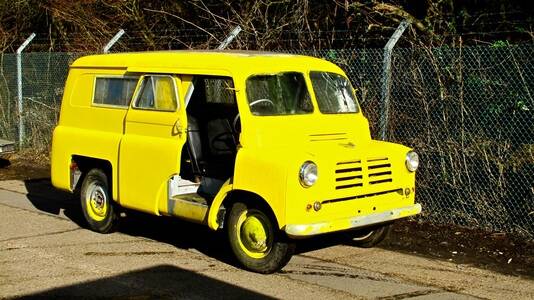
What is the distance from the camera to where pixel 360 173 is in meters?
6.72

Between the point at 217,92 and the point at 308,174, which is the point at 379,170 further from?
the point at 217,92

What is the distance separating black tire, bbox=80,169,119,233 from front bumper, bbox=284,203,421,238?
109 inches

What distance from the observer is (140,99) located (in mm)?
7871

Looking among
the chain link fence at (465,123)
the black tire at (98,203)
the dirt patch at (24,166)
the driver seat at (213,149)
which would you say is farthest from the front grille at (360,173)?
the dirt patch at (24,166)

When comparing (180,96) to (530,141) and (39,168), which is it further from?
(39,168)

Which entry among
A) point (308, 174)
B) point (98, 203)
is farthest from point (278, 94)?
point (98, 203)

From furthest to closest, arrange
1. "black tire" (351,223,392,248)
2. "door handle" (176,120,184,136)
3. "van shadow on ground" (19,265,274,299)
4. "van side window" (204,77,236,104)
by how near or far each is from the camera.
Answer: "van side window" (204,77,236,104) < "black tire" (351,223,392,248) < "door handle" (176,120,184,136) < "van shadow on ground" (19,265,274,299)

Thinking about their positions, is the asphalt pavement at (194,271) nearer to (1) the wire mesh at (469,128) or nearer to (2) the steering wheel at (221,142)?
(2) the steering wheel at (221,142)

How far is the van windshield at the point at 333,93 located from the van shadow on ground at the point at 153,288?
2.18 metres

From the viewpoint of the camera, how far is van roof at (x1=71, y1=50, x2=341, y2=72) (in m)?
7.24

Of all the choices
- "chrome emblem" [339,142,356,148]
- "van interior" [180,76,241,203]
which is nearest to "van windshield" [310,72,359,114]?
"chrome emblem" [339,142,356,148]

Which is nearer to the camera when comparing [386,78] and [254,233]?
[254,233]

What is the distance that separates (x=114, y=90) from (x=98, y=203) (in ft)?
4.24

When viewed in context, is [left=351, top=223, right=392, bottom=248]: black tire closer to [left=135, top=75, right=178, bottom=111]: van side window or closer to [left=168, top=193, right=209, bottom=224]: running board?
[left=168, top=193, right=209, bottom=224]: running board
